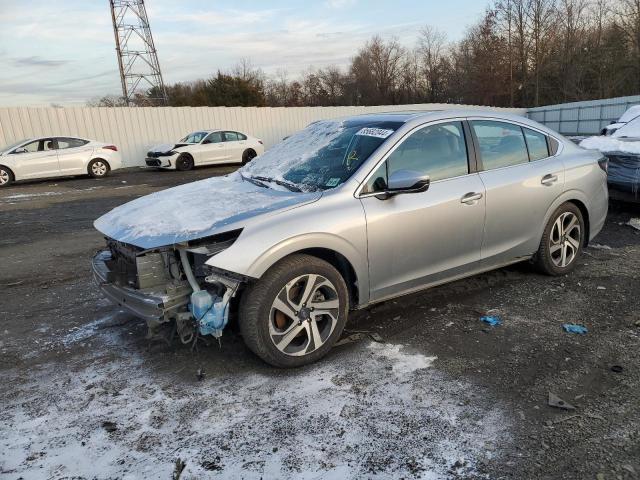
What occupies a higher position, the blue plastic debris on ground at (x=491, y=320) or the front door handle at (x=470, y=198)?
the front door handle at (x=470, y=198)

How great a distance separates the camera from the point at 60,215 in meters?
Answer: 10.2

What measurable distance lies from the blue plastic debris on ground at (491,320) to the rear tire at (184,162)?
16.7 metres

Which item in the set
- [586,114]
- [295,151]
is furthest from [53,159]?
[586,114]

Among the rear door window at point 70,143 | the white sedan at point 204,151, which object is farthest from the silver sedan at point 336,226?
the white sedan at point 204,151

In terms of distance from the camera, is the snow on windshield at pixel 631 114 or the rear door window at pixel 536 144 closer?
the rear door window at pixel 536 144

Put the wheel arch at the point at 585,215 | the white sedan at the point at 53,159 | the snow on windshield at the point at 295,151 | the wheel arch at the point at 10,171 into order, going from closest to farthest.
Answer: the snow on windshield at the point at 295,151
the wheel arch at the point at 585,215
the wheel arch at the point at 10,171
the white sedan at the point at 53,159

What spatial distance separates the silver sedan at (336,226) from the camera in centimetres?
325

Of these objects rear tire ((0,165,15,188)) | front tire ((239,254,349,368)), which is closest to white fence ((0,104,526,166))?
rear tire ((0,165,15,188))

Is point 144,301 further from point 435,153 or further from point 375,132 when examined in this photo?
point 435,153

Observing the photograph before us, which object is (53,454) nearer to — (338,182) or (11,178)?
(338,182)

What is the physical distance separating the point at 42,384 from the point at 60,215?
774 centimetres

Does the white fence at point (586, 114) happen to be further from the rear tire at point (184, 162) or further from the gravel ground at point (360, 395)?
the gravel ground at point (360, 395)

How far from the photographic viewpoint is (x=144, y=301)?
10.7 ft

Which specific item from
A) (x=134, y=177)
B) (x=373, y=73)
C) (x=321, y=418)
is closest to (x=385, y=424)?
(x=321, y=418)
